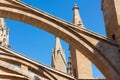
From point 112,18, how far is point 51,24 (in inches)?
69.8

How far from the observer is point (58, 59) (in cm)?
1828

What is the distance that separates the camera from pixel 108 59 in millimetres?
7895

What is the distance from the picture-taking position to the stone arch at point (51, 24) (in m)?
8.09

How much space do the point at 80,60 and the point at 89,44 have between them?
4.97 meters

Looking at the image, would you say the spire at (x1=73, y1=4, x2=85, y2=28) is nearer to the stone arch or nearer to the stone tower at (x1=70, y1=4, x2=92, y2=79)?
the stone tower at (x1=70, y1=4, x2=92, y2=79)

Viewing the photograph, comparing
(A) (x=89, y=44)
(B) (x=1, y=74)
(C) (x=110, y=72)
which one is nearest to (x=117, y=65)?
(C) (x=110, y=72)

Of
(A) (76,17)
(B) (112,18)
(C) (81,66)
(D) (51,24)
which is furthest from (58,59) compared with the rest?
(D) (51,24)

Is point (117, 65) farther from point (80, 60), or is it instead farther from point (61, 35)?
point (80, 60)

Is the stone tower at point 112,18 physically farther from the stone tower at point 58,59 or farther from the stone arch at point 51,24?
the stone tower at point 58,59

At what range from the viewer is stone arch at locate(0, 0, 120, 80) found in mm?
8086

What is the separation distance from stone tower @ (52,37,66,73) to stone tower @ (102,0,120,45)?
29.9 ft

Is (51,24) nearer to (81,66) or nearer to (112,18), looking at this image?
(112,18)

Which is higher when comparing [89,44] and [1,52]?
[1,52]

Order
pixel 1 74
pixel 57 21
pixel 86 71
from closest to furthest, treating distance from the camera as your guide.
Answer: pixel 57 21, pixel 1 74, pixel 86 71
